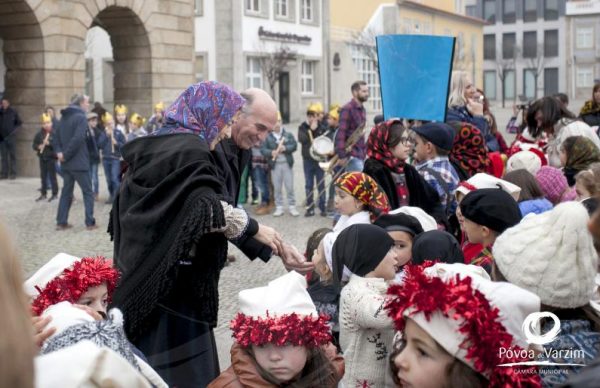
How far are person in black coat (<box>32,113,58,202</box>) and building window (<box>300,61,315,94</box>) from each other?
28.8 meters

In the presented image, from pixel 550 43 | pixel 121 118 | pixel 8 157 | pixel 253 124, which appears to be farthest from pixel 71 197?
pixel 550 43

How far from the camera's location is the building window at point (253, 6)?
40881mm

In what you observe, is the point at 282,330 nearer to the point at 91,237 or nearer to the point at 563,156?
the point at 563,156

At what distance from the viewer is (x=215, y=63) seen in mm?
39938

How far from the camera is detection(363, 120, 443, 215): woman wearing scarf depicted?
6137mm

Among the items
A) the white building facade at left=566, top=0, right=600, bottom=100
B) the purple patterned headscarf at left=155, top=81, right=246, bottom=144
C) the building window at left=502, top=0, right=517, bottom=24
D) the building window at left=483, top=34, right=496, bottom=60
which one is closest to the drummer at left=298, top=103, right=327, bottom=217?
the purple patterned headscarf at left=155, top=81, right=246, bottom=144

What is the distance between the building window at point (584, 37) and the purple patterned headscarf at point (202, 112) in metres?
80.4

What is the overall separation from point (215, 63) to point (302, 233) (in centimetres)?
2847

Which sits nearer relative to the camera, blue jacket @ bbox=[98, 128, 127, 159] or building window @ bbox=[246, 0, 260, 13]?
blue jacket @ bbox=[98, 128, 127, 159]

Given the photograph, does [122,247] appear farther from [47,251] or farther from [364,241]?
[47,251]

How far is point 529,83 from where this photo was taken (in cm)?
8481

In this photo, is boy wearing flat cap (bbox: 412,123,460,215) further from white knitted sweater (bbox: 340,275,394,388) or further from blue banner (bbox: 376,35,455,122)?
white knitted sweater (bbox: 340,275,394,388)

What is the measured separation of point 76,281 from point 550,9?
8552 centimetres

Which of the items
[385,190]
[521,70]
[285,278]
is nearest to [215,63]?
[385,190]
